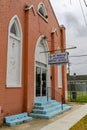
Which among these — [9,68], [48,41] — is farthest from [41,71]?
[9,68]

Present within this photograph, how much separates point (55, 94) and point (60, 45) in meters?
5.21

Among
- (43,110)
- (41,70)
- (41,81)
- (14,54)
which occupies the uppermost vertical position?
(14,54)

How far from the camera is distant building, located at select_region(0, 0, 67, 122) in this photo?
10.5 metres

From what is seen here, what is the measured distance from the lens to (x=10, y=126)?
9586 mm

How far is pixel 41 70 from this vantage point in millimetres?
15703

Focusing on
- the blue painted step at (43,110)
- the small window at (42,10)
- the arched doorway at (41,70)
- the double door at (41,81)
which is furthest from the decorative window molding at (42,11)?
the blue painted step at (43,110)

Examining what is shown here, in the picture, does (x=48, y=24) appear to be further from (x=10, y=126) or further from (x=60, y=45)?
(x=10, y=126)

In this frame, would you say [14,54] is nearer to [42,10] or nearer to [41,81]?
[41,81]

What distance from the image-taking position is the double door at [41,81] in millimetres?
14767

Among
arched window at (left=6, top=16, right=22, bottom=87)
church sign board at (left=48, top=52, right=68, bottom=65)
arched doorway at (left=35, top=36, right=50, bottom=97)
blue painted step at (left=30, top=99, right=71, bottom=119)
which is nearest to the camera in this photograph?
arched window at (left=6, top=16, right=22, bottom=87)

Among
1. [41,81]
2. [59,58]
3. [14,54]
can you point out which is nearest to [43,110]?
[41,81]

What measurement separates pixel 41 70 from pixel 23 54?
11.2 feet

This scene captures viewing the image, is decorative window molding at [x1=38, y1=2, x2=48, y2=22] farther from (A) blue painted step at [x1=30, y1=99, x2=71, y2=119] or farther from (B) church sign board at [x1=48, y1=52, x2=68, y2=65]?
(A) blue painted step at [x1=30, y1=99, x2=71, y2=119]

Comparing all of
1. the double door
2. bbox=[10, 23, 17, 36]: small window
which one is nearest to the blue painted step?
the double door
